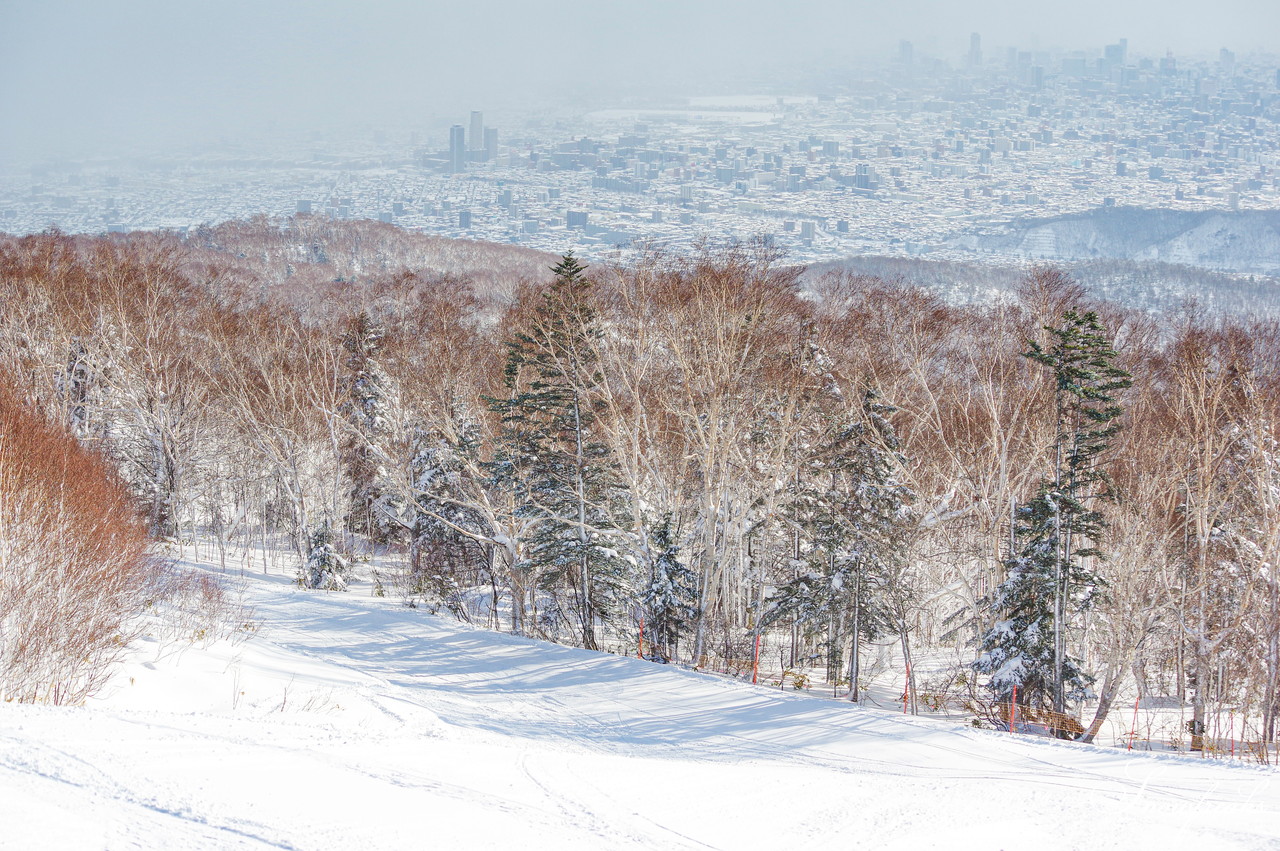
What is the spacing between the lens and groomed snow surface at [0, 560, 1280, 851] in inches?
260

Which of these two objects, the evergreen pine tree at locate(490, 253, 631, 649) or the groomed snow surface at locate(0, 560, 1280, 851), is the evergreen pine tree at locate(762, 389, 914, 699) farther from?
the groomed snow surface at locate(0, 560, 1280, 851)

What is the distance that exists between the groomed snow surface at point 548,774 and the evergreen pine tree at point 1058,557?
4.73 m

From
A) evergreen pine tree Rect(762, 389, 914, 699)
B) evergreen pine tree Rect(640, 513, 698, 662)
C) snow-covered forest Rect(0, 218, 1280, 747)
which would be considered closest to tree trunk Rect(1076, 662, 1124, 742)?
snow-covered forest Rect(0, 218, 1280, 747)

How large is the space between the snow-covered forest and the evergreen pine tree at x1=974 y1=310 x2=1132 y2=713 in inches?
2.4

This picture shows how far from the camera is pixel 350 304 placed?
47812 mm

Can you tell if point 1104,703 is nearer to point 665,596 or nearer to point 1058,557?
point 1058,557

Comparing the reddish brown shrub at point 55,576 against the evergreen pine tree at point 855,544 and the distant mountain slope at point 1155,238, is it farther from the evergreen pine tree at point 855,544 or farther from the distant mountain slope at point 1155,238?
the distant mountain slope at point 1155,238

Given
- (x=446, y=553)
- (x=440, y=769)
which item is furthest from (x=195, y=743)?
(x=446, y=553)

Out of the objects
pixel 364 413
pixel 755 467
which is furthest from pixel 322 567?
pixel 755 467

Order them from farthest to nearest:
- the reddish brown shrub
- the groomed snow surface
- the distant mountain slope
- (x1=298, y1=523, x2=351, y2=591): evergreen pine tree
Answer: the distant mountain slope → (x1=298, y1=523, x2=351, y2=591): evergreen pine tree → the reddish brown shrub → the groomed snow surface

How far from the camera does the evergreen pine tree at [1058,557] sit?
15.2 metres

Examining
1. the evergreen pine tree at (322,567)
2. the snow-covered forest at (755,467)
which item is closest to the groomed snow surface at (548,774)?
the snow-covered forest at (755,467)

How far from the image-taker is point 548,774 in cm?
905

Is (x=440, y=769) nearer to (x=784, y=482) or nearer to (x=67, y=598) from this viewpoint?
(x=67, y=598)
